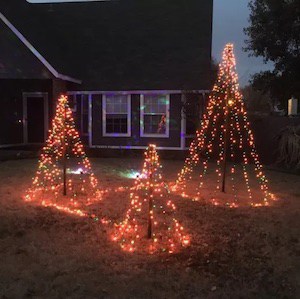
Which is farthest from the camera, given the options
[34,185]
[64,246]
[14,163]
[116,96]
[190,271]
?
[116,96]

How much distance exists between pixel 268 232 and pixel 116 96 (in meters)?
11.8

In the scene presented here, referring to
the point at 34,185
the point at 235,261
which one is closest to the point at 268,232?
the point at 235,261

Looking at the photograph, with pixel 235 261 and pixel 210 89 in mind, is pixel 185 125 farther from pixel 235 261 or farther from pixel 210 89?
pixel 235 261

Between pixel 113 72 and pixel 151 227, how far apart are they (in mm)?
12451

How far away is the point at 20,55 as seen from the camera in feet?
52.5

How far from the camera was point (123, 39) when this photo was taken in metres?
19.6

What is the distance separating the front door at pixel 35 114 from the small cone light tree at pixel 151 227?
439 inches

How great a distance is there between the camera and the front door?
18391 mm

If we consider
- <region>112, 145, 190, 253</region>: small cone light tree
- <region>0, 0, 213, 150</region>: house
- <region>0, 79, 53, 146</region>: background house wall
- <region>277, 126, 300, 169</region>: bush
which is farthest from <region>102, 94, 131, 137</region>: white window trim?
<region>112, 145, 190, 253</region>: small cone light tree

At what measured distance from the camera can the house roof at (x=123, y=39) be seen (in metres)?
17.1

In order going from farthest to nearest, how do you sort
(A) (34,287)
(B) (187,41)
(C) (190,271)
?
(B) (187,41)
(C) (190,271)
(A) (34,287)

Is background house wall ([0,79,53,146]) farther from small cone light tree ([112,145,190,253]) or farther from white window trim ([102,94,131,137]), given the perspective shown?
small cone light tree ([112,145,190,253])

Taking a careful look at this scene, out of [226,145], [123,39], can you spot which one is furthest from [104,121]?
[226,145]

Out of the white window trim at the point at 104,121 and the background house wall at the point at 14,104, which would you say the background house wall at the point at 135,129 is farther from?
the background house wall at the point at 14,104
